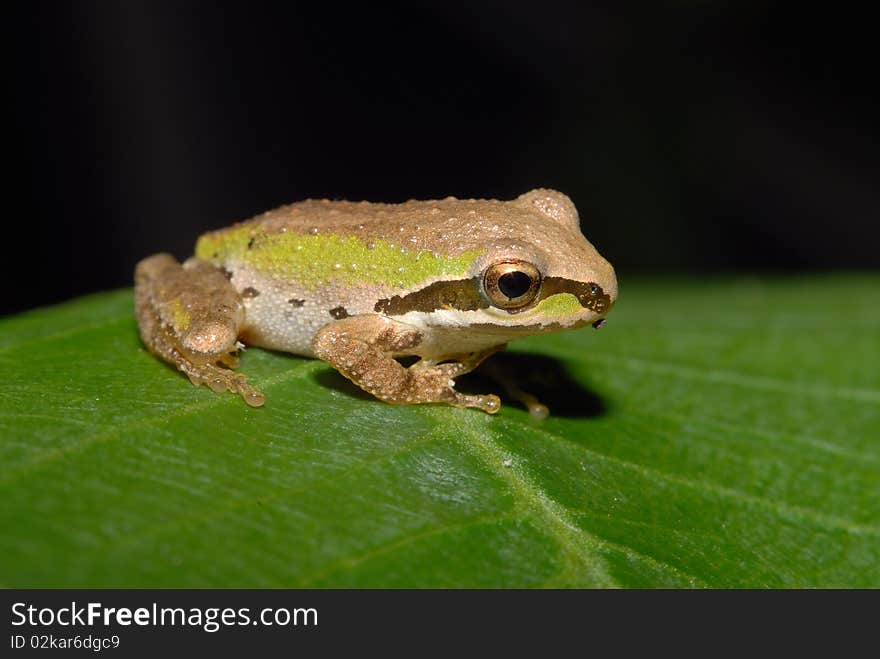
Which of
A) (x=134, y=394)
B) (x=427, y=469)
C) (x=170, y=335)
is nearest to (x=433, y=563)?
(x=427, y=469)

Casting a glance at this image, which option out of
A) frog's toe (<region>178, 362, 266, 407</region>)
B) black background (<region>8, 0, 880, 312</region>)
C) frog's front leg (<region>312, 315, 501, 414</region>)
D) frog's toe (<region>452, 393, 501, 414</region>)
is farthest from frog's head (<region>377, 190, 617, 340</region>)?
black background (<region>8, 0, 880, 312</region>)

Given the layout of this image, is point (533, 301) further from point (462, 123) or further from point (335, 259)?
point (462, 123)

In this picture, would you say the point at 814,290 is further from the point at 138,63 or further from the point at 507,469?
the point at 138,63

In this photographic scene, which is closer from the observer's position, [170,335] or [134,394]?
[134,394]

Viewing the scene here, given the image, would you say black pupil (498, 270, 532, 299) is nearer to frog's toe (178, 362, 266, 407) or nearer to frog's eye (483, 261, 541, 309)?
frog's eye (483, 261, 541, 309)

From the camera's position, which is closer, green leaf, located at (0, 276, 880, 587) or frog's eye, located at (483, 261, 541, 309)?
green leaf, located at (0, 276, 880, 587)

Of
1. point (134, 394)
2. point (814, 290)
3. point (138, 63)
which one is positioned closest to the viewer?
point (134, 394)

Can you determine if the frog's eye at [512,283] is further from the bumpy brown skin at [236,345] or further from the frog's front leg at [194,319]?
the frog's front leg at [194,319]
